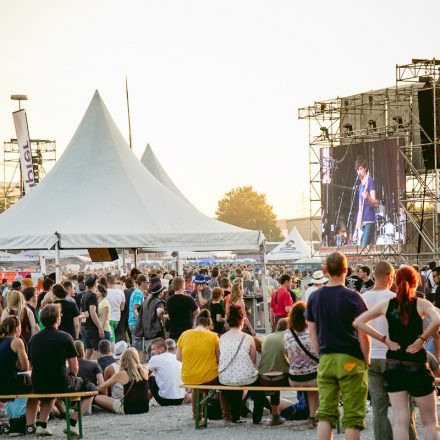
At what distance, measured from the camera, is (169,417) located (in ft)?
39.3

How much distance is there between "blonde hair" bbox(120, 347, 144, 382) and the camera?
12.1 meters

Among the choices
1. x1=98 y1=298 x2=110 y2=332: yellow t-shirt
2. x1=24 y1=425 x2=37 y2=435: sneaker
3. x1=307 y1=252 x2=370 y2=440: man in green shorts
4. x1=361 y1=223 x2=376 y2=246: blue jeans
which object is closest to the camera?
x1=307 y1=252 x2=370 y2=440: man in green shorts

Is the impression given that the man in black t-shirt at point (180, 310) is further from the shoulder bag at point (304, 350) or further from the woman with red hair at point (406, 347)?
the woman with red hair at point (406, 347)

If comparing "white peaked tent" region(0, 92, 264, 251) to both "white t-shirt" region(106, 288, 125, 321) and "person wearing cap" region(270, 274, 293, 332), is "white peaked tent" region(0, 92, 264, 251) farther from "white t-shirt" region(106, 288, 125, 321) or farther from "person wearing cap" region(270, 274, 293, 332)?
"person wearing cap" region(270, 274, 293, 332)

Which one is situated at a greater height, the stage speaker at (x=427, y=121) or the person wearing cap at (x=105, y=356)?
the stage speaker at (x=427, y=121)

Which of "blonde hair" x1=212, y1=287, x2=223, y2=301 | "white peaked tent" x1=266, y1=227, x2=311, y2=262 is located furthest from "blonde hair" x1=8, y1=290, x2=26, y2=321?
"white peaked tent" x1=266, y1=227, x2=311, y2=262

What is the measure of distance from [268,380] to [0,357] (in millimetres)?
2850

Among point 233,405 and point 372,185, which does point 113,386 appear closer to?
point 233,405

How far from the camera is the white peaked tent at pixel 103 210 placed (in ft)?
58.0

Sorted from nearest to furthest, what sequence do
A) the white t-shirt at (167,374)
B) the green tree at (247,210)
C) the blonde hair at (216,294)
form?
the white t-shirt at (167,374), the blonde hair at (216,294), the green tree at (247,210)

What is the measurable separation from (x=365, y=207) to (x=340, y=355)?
85.4 ft

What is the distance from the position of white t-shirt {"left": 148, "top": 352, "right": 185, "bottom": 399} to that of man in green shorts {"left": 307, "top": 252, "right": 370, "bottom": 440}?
17.2 ft

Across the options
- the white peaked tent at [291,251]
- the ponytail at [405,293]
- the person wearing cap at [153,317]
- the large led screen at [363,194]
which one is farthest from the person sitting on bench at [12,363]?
the white peaked tent at [291,251]

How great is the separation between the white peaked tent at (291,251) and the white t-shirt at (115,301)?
993 inches
